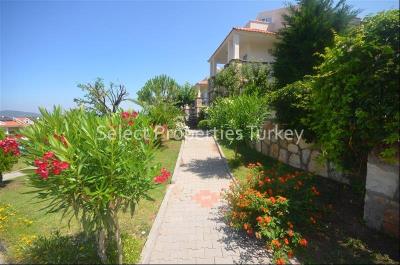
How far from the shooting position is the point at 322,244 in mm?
4301

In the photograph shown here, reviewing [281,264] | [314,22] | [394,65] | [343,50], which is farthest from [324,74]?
[314,22]

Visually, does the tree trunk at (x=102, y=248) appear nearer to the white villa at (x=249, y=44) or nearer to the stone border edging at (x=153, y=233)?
the stone border edging at (x=153, y=233)

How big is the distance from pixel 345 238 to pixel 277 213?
4.16 feet

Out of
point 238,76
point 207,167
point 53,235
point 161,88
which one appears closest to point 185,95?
point 161,88

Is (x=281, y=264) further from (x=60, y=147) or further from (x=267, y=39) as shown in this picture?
(x=267, y=39)

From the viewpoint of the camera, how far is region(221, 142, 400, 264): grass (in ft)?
12.7

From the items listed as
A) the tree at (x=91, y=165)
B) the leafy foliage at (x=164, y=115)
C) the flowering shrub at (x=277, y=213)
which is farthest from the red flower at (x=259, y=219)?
the leafy foliage at (x=164, y=115)

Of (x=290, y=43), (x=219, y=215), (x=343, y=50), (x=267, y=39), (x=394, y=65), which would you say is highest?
(x=267, y=39)

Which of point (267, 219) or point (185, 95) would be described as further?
point (185, 95)

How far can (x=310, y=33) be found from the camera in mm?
10383

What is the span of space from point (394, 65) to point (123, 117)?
4904 mm

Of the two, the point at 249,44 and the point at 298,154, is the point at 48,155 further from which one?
the point at 249,44

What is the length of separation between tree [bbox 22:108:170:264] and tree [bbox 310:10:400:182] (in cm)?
387

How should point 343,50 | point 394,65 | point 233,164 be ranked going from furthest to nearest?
point 233,164 → point 343,50 → point 394,65
